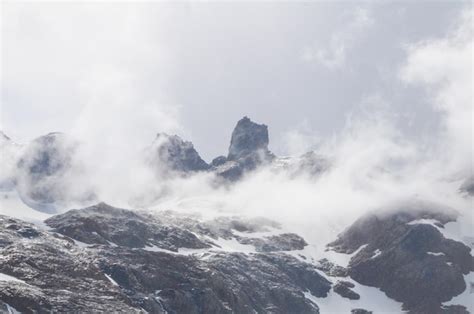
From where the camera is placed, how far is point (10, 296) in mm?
137375

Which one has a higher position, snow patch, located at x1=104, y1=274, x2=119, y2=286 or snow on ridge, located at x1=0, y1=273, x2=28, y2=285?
snow patch, located at x1=104, y1=274, x2=119, y2=286

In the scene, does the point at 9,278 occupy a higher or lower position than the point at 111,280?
lower

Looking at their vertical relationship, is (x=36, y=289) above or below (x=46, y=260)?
below

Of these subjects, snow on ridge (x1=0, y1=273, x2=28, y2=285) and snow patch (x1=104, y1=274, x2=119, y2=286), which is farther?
snow patch (x1=104, y1=274, x2=119, y2=286)

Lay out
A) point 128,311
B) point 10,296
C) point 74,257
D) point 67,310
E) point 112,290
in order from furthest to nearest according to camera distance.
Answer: point 74,257 → point 112,290 → point 128,311 → point 67,310 → point 10,296

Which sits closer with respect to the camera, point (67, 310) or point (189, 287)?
point (67, 310)

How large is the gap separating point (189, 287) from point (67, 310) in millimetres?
53156

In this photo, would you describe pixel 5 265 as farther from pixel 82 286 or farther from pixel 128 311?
pixel 128 311

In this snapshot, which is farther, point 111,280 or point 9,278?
point 111,280

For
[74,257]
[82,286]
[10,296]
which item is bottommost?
[10,296]

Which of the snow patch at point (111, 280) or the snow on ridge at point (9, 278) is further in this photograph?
the snow patch at point (111, 280)

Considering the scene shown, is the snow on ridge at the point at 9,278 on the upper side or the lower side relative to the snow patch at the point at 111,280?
lower

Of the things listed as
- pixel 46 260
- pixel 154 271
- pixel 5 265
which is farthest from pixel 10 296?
pixel 154 271

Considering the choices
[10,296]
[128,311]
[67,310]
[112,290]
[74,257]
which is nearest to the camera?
[10,296]
